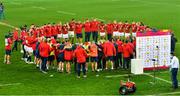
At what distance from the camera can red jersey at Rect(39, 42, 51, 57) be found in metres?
30.3

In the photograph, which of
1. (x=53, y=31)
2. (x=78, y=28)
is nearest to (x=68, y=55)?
(x=53, y=31)

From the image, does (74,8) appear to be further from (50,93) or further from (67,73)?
(50,93)

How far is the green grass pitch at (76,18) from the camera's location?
26.4m

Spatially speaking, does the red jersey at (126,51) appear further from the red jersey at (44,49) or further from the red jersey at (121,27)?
the red jersey at (121,27)

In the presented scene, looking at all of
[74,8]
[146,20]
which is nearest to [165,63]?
[146,20]

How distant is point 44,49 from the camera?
30.4 metres

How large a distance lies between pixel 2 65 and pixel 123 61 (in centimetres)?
784

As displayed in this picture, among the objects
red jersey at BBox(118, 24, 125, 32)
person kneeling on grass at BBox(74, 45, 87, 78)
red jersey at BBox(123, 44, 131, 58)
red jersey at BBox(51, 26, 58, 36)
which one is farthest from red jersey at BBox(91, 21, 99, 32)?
person kneeling on grass at BBox(74, 45, 87, 78)

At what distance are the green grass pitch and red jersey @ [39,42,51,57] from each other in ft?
3.75

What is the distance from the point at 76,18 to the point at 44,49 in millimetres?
25556

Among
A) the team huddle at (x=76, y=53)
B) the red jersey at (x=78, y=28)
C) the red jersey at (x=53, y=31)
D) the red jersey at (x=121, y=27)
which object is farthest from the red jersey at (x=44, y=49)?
the red jersey at (x=121, y=27)

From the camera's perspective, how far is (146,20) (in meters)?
53.9

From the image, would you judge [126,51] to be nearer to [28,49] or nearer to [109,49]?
[109,49]

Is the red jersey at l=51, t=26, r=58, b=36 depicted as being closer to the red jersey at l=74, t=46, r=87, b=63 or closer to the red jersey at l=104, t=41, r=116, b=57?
the red jersey at l=104, t=41, r=116, b=57
